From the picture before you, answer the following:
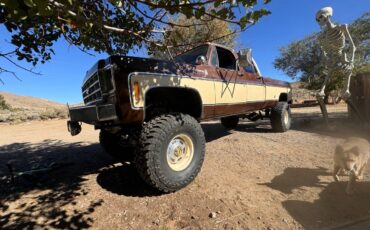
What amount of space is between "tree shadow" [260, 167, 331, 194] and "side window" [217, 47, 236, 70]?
2420 mm

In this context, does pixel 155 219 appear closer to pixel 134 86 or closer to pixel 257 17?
pixel 134 86

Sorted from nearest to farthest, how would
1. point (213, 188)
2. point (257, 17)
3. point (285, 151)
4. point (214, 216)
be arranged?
point (257, 17) → point (214, 216) → point (213, 188) → point (285, 151)

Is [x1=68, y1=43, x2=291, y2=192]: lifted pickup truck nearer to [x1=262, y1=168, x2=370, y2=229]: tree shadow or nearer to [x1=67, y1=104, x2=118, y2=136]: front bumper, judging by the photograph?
[x1=67, y1=104, x2=118, y2=136]: front bumper

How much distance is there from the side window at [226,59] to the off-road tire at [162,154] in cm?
209

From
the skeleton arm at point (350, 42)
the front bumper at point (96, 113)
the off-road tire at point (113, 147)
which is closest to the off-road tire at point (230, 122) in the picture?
the skeleton arm at point (350, 42)

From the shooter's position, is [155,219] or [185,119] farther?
[185,119]

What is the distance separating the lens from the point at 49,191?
3680 millimetres

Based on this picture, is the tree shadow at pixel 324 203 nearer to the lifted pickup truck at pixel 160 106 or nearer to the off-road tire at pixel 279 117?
the lifted pickup truck at pixel 160 106

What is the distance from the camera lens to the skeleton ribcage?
676 centimetres

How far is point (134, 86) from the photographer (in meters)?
3.22

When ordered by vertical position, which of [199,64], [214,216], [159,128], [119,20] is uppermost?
[119,20]

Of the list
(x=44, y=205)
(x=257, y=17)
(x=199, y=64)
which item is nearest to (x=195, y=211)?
(x=44, y=205)

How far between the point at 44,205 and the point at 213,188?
7.16 ft

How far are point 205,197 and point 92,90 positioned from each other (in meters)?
2.36
